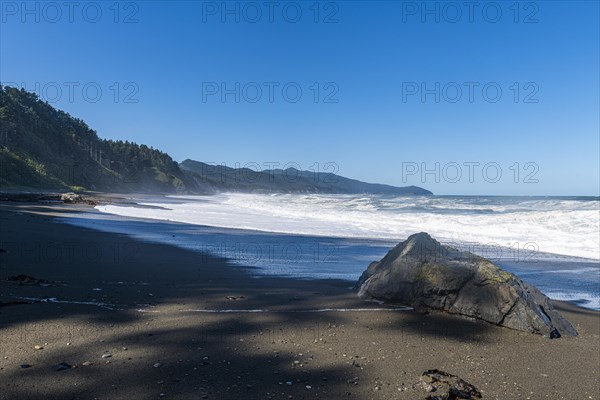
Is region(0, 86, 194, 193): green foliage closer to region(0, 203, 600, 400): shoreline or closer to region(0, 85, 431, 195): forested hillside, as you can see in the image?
region(0, 85, 431, 195): forested hillside

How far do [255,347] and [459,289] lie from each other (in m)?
2.88

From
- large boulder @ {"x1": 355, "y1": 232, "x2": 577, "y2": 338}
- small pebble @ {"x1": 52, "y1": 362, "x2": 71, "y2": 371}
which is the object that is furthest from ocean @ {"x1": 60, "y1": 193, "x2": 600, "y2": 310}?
small pebble @ {"x1": 52, "y1": 362, "x2": 71, "y2": 371}

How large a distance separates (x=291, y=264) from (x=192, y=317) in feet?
15.9

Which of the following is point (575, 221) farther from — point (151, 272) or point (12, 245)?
point (12, 245)

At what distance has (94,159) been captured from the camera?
286 ft

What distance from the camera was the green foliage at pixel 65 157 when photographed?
49688 mm

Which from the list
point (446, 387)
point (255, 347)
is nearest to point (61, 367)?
point (255, 347)

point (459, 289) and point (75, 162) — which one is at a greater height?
point (75, 162)

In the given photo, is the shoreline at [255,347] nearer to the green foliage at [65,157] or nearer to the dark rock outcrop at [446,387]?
the dark rock outcrop at [446,387]

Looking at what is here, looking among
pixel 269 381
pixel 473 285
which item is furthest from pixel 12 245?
pixel 473 285

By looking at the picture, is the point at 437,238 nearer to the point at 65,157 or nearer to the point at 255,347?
the point at 255,347

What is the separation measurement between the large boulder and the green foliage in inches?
1823

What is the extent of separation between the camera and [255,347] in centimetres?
414

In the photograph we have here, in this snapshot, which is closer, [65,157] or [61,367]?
[61,367]
